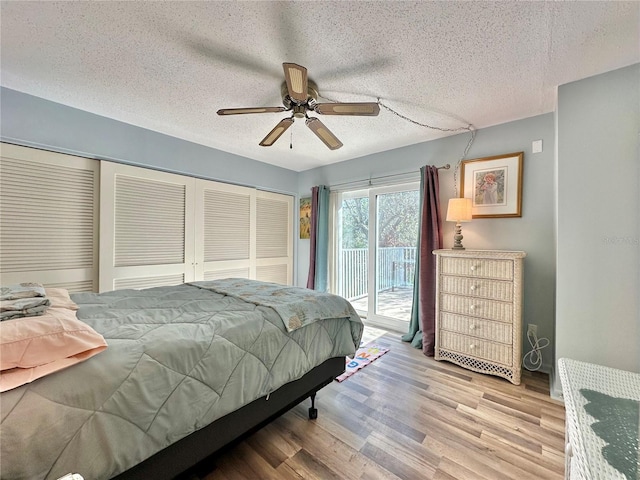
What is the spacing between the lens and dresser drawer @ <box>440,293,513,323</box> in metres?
2.27

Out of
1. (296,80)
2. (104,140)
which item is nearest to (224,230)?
(104,140)

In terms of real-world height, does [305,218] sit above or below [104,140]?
below

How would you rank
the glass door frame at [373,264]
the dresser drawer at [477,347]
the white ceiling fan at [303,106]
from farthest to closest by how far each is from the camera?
the glass door frame at [373,264], the dresser drawer at [477,347], the white ceiling fan at [303,106]

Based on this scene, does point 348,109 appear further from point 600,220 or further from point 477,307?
point 477,307

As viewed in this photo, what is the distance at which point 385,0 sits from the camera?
4.24 ft

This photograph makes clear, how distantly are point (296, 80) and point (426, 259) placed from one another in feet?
7.62

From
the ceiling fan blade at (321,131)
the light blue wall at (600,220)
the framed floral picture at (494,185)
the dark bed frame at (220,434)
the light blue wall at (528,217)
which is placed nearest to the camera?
the dark bed frame at (220,434)

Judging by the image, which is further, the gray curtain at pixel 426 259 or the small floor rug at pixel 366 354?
the gray curtain at pixel 426 259

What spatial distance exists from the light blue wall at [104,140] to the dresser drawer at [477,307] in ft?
10.1

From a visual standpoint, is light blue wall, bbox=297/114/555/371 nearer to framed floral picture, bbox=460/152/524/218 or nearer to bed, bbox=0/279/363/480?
framed floral picture, bbox=460/152/524/218

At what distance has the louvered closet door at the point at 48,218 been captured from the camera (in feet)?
7.06

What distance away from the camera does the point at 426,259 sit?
300cm

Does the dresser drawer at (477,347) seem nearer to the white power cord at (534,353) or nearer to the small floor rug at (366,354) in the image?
the white power cord at (534,353)

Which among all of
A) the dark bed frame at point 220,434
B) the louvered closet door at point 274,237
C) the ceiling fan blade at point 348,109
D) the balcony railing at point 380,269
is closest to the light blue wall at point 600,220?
the ceiling fan blade at point 348,109
